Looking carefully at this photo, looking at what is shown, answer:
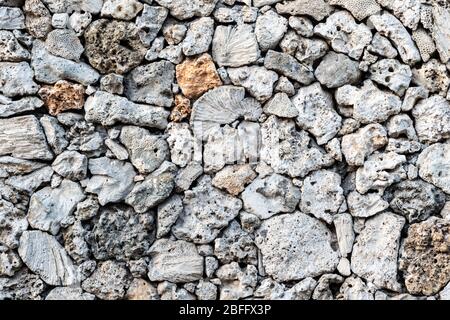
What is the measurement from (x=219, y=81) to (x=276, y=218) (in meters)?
0.96

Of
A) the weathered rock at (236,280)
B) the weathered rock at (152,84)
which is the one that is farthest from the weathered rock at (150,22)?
the weathered rock at (236,280)

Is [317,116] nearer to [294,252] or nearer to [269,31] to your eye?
[269,31]

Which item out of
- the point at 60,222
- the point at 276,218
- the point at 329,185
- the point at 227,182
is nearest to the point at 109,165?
the point at 60,222

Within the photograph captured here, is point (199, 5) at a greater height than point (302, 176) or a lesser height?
greater

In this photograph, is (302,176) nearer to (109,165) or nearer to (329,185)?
(329,185)

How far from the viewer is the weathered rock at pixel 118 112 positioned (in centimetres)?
435

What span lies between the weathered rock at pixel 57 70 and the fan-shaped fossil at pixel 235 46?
2.69 ft

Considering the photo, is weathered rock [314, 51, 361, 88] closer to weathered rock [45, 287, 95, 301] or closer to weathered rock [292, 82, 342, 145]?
weathered rock [292, 82, 342, 145]

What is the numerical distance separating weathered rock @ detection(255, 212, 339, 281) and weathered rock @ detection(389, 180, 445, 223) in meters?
0.52

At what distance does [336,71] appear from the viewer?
438 centimetres

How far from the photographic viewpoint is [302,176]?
4379 mm

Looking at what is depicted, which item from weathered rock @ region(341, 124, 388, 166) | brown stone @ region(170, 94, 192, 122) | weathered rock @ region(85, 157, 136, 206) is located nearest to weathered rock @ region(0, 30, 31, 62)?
weathered rock @ region(85, 157, 136, 206)

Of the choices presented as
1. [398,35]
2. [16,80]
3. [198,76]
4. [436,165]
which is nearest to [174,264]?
[198,76]

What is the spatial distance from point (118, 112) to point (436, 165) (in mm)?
2044
